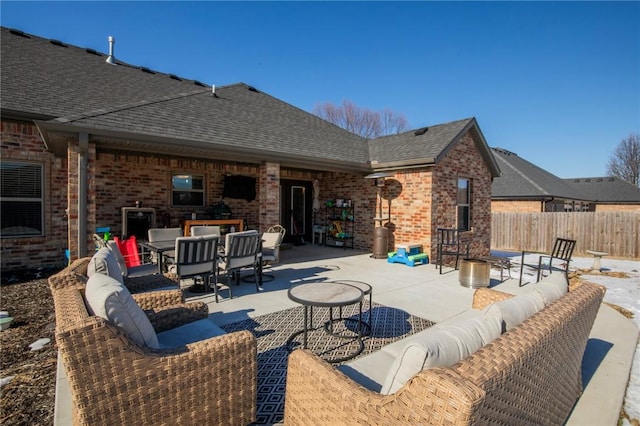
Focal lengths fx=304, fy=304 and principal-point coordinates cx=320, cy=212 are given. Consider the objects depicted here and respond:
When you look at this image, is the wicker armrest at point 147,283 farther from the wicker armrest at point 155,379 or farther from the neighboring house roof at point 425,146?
the neighboring house roof at point 425,146

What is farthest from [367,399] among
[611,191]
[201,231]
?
[611,191]

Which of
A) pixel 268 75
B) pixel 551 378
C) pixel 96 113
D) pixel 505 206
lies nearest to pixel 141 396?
pixel 551 378

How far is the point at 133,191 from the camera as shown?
27.6 feet

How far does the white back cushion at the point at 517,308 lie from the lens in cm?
199

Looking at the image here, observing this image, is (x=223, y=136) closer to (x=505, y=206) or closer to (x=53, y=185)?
(x=53, y=185)

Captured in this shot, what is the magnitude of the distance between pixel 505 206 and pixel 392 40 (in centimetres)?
1160

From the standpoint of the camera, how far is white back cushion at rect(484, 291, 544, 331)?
6.54 ft

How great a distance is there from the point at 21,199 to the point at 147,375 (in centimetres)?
824

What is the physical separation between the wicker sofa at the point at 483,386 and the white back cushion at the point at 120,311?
3.31ft

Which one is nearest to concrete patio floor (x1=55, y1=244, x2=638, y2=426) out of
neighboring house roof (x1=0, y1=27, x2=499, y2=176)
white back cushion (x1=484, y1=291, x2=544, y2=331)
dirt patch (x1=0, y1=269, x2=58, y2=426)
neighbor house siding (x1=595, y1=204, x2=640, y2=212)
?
dirt patch (x1=0, y1=269, x2=58, y2=426)

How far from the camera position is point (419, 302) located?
5.20 meters

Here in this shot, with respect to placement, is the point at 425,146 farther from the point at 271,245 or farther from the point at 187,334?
A: the point at 187,334

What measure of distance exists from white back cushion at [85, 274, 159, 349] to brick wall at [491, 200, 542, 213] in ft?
62.4

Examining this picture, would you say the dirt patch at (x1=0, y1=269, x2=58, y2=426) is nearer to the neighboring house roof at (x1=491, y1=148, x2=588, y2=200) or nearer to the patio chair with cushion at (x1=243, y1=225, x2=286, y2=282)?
the patio chair with cushion at (x1=243, y1=225, x2=286, y2=282)
